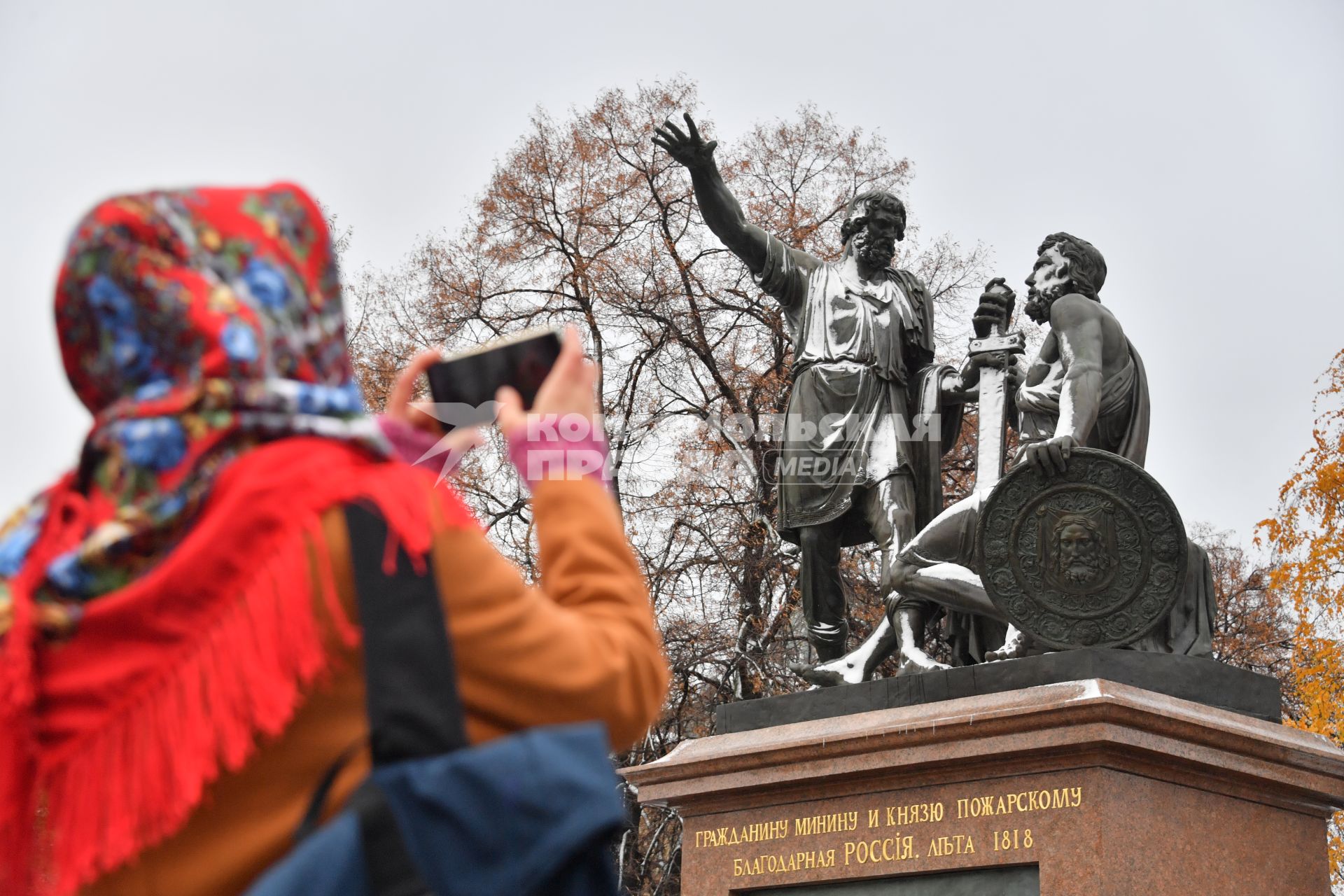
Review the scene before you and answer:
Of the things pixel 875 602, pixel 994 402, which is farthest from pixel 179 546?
pixel 875 602

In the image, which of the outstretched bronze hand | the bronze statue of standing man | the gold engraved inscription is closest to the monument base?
the gold engraved inscription

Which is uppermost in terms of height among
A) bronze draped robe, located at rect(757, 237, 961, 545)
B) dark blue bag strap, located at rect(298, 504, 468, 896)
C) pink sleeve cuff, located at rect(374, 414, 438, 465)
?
bronze draped robe, located at rect(757, 237, 961, 545)

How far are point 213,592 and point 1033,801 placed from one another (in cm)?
536

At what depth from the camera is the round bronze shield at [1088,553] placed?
684 cm

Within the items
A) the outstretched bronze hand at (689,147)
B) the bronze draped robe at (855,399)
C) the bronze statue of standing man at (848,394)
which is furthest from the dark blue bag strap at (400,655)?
the outstretched bronze hand at (689,147)

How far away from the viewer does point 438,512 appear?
140cm

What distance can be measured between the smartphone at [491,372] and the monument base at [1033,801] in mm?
4829

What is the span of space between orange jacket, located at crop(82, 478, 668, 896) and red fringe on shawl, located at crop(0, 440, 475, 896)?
0.07ft

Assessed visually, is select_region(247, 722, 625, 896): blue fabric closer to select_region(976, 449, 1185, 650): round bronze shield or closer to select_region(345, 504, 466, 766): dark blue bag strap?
select_region(345, 504, 466, 766): dark blue bag strap

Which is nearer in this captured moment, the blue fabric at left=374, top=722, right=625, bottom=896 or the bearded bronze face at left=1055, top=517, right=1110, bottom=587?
the blue fabric at left=374, top=722, right=625, bottom=896

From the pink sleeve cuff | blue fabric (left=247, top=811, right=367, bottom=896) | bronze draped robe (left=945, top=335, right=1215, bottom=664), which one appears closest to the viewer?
blue fabric (left=247, top=811, right=367, bottom=896)

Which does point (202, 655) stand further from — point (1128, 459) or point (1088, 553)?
point (1128, 459)

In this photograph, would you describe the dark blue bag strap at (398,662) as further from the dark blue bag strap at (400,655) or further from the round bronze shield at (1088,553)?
the round bronze shield at (1088,553)

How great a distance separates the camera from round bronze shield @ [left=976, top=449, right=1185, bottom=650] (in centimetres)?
684
